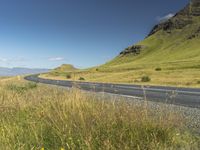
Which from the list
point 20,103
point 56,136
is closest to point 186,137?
point 56,136

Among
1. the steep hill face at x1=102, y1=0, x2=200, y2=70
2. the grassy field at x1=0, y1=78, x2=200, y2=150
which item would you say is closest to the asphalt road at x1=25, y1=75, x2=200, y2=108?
the grassy field at x1=0, y1=78, x2=200, y2=150

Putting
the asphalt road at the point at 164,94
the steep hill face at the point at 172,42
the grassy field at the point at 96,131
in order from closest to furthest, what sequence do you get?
1. the grassy field at the point at 96,131
2. the asphalt road at the point at 164,94
3. the steep hill face at the point at 172,42

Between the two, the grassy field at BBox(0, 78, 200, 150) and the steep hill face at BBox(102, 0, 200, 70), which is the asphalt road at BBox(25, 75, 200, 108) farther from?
the steep hill face at BBox(102, 0, 200, 70)

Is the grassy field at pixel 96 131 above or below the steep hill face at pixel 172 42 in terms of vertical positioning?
below

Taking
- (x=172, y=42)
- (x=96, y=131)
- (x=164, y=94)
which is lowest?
(x=164, y=94)

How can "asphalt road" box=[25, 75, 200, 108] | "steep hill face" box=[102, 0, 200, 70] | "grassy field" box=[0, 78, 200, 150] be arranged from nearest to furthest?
"grassy field" box=[0, 78, 200, 150], "asphalt road" box=[25, 75, 200, 108], "steep hill face" box=[102, 0, 200, 70]

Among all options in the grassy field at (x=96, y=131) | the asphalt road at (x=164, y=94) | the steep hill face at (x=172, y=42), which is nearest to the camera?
the grassy field at (x=96, y=131)

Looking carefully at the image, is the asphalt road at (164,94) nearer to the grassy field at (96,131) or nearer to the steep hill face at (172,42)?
the grassy field at (96,131)

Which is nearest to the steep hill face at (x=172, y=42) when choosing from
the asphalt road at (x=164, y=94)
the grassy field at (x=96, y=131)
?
the asphalt road at (x=164, y=94)

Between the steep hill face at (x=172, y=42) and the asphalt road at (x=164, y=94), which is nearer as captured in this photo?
the asphalt road at (x=164, y=94)

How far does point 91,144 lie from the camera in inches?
199

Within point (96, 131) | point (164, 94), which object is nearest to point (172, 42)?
point (164, 94)

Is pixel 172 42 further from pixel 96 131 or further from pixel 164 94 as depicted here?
pixel 96 131

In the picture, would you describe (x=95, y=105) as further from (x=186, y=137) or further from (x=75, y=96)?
(x=186, y=137)
